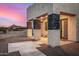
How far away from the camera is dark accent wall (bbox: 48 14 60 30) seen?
5.01 m

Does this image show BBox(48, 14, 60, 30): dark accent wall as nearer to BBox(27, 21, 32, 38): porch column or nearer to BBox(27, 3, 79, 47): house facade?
BBox(27, 3, 79, 47): house facade

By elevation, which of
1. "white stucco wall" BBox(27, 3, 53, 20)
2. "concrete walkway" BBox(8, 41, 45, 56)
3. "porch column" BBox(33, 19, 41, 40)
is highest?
"white stucco wall" BBox(27, 3, 53, 20)

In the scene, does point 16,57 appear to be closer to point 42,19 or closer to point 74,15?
point 42,19

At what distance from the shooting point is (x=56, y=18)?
5.08m

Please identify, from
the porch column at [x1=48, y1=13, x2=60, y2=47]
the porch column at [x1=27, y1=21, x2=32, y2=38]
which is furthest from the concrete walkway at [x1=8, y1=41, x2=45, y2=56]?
the porch column at [x1=48, y1=13, x2=60, y2=47]

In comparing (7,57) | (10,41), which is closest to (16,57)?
(7,57)

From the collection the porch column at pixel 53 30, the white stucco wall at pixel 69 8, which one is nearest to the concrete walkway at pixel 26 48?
Answer: the porch column at pixel 53 30

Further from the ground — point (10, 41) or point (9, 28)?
point (9, 28)

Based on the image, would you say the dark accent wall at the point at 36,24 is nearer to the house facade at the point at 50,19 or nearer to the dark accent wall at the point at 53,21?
the house facade at the point at 50,19

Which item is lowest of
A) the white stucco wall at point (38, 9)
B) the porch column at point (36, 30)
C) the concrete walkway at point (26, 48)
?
the concrete walkway at point (26, 48)

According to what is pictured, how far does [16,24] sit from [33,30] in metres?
0.81

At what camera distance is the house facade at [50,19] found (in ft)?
16.3

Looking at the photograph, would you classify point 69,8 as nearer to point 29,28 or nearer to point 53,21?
point 53,21

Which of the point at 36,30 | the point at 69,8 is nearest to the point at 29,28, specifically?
the point at 36,30
